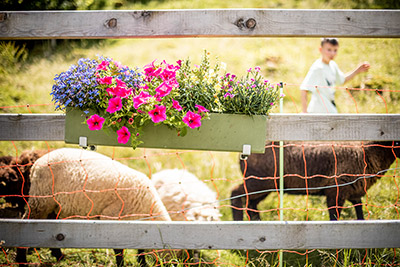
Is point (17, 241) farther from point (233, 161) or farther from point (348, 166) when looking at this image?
point (233, 161)

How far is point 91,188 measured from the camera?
3238 mm

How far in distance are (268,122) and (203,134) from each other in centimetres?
42

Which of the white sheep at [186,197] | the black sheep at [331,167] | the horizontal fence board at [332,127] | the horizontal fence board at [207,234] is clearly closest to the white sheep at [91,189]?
the white sheep at [186,197]

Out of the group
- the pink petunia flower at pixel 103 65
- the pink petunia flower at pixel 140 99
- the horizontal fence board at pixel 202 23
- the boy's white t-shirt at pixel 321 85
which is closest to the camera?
the pink petunia flower at pixel 140 99

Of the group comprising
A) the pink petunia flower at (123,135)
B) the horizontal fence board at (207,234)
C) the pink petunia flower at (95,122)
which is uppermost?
the pink petunia flower at (95,122)

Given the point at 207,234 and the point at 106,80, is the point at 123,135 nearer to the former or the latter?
the point at 106,80

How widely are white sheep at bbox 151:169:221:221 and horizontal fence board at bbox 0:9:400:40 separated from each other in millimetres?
2035

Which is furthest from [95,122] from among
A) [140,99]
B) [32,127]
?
[32,127]

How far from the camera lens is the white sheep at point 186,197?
3879 millimetres

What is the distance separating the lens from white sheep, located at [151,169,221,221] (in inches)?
153

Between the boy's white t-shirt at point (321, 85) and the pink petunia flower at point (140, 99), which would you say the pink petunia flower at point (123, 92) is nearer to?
the pink petunia flower at point (140, 99)

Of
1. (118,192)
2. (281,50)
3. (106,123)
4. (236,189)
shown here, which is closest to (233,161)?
(236,189)

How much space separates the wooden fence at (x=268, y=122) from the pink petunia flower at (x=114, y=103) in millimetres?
480

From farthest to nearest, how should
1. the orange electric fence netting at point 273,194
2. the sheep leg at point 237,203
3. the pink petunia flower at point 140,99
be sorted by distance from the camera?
the sheep leg at point 237,203 < the orange electric fence netting at point 273,194 < the pink petunia flower at point 140,99
